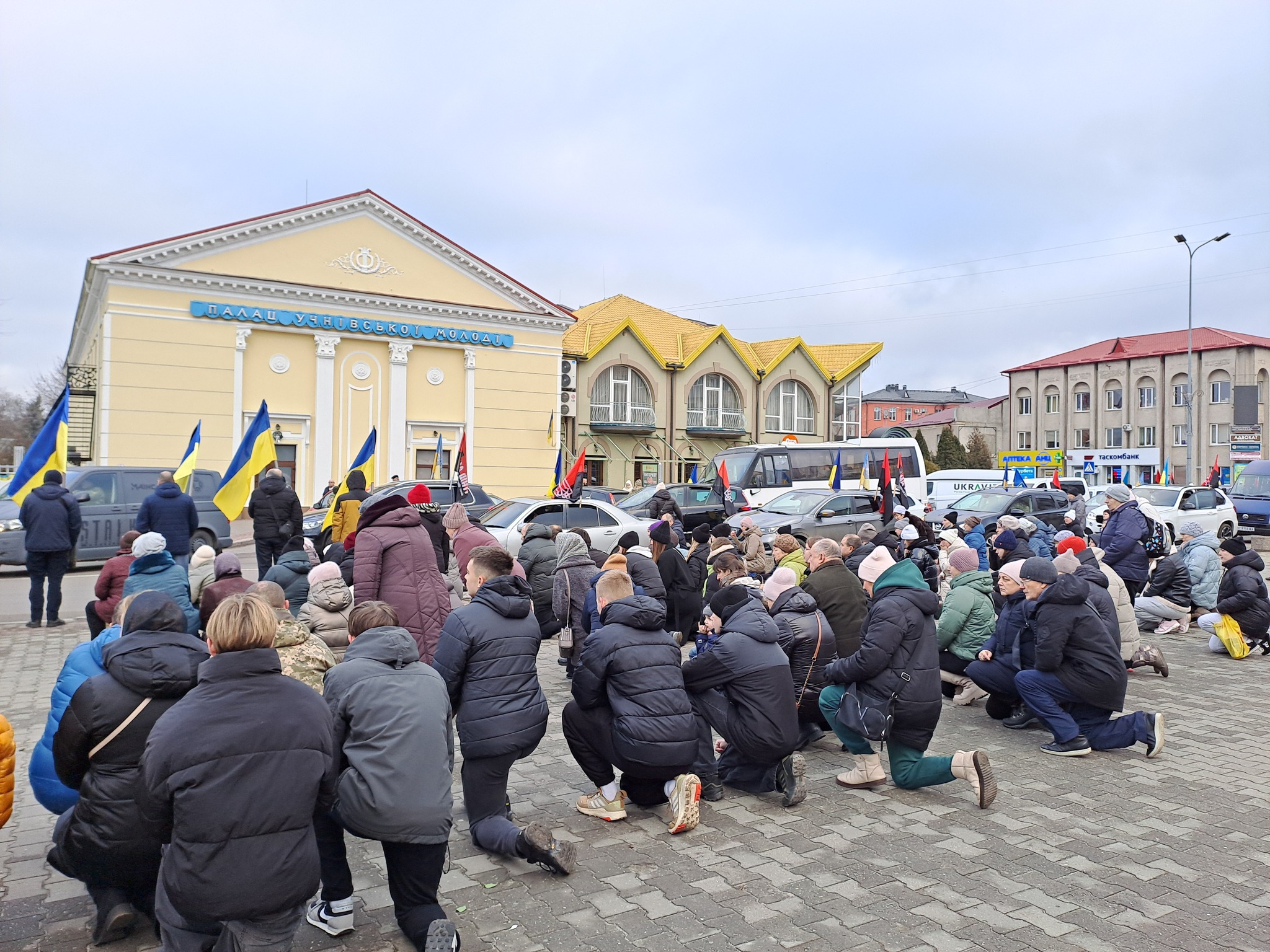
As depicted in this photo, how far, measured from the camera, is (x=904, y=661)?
5.68 m

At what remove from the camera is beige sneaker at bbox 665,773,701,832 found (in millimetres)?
5078

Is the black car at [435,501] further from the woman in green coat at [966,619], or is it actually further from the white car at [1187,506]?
the white car at [1187,506]

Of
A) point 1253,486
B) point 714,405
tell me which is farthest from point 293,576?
point 714,405

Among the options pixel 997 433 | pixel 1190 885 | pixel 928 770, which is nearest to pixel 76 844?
pixel 928 770

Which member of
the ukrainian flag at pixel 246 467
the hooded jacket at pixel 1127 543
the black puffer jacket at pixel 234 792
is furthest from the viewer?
the hooded jacket at pixel 1127 543

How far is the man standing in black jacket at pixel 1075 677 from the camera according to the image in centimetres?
662

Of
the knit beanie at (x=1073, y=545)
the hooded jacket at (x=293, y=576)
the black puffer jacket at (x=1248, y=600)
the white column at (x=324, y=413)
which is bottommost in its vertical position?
the black puffer jacket at (x=1248, y=600)

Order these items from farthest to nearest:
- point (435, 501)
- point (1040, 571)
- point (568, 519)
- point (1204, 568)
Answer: point (435, 501) < point (568, 519) < point (1204, 568) < point (1040, 571)

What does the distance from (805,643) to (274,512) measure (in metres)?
8.40

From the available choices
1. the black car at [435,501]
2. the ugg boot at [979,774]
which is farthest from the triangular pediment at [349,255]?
the ugg boot at [979,774]

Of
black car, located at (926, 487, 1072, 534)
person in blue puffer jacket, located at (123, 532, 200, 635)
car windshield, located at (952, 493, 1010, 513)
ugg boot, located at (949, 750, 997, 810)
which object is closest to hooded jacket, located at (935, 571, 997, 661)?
ugg boot, located at (949, 750, 997, 810)

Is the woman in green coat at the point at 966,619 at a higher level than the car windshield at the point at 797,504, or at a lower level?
lower

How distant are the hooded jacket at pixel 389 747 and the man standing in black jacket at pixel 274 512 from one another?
889 centimetres

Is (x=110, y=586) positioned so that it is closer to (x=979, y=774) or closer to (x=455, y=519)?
(x=455, y=519)
